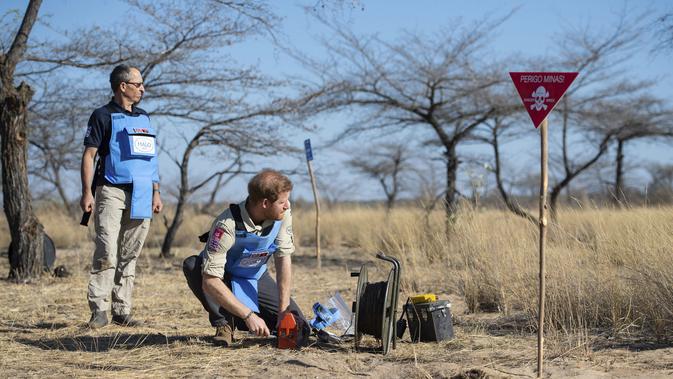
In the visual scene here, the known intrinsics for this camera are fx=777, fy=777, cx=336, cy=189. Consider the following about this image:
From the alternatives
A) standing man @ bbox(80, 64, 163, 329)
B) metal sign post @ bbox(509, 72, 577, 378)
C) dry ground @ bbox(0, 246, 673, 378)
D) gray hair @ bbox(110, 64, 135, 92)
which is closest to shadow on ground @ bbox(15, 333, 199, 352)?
dry ground @ bbox(0, 246, 673, 378)

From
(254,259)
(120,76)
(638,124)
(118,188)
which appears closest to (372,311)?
(254,259)

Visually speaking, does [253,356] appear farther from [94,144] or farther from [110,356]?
[94,144]

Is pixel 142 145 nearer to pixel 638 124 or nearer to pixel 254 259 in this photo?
pixel 254 259

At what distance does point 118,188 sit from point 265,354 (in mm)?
1830

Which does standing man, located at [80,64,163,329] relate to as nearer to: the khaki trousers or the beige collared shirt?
the khaki trousers

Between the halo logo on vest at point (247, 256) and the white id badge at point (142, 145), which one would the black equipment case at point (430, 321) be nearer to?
the halo logo on vest at point (247, 256)

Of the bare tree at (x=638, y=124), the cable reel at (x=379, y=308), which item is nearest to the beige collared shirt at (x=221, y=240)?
the cable reel at (x=379, y=308)

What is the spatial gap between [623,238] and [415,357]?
2.79m

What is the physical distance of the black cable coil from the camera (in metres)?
4.84

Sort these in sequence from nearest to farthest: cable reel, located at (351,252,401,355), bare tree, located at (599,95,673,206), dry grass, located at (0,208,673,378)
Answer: dry grass, located at (0,208,673,378), cable reel, located at (351,252,401,355), bare tree, located at (599,95,673,206)

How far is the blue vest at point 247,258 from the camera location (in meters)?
4.86

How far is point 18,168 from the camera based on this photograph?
859 centimetres

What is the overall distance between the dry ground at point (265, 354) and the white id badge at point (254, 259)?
0.55m

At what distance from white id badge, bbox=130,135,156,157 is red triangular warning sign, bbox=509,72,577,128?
2.88 meters
